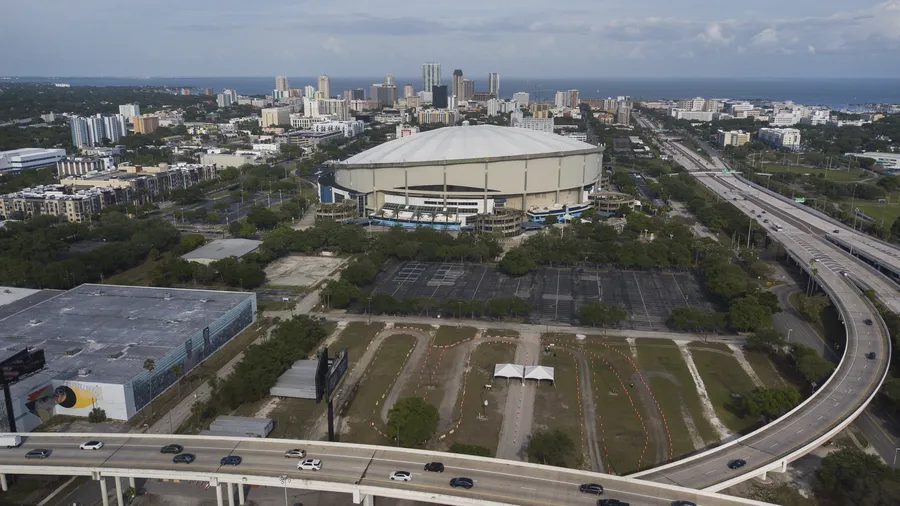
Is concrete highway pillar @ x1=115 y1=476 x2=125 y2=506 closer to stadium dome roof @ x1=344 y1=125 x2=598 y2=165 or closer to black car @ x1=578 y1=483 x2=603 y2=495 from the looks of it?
black car @ x1=578 y1=483 x2=603 y2=495

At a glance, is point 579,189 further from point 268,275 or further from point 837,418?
point 837,418

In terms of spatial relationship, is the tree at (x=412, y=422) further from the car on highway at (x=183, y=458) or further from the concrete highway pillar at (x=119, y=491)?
the concrete highway pillar at (x=119, y=491)

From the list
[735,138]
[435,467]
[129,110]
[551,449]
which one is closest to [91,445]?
[435,467]

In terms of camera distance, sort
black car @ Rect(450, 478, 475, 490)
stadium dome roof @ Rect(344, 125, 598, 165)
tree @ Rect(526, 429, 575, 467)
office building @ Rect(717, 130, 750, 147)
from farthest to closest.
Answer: office building @ Rect(717, 130, 750, 147) → stadium dome roof @ Rect(344, 125, 598, 165) → tree @ Rect(526, 429, 575, 467) → black car @ Rect(450, 478, 475, 490)

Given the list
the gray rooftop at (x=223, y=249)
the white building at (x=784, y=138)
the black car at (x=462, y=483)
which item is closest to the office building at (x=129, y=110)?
the gray rooftop at (x=223, y=249)

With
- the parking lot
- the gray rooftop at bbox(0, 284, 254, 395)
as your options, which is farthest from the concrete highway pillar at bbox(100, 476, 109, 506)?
the parking lot

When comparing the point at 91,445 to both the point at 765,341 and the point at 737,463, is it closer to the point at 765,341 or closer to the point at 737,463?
the point at 737,463
